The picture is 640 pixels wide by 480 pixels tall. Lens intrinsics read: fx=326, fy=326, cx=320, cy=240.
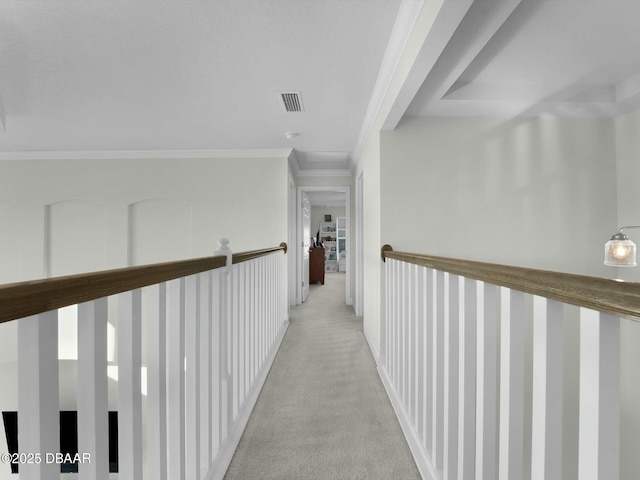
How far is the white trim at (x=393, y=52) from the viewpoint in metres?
1.60

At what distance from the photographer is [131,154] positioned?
4.31m

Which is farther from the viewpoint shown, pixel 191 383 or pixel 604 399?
pixel 191 383

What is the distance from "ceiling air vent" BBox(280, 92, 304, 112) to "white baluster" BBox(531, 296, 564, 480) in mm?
2479

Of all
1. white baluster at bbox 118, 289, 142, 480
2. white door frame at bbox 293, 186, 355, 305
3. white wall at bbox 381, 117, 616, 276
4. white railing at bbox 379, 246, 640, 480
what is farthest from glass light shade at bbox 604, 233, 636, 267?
white door frame at bbox 293, 186, 355, 305

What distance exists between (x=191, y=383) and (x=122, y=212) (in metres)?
4.02

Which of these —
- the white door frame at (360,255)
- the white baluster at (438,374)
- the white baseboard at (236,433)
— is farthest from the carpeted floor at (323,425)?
the white door frame at (360,255)

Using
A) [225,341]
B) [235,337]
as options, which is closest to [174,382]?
[225,341]

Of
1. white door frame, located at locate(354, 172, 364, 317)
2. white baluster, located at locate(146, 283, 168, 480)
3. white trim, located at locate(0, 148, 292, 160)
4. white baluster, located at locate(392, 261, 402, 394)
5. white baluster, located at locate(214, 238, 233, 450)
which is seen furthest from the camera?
white door frame, located at locate(354, 172, 364, 317)

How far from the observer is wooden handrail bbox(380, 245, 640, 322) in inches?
17.5

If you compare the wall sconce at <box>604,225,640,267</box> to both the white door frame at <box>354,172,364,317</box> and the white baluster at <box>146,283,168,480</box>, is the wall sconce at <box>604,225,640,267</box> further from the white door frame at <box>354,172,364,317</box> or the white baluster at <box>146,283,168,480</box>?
the white baluster at <box>146,283,168,480</box>

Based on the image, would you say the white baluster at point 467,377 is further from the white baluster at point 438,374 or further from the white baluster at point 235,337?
the white baluster at point 235,337

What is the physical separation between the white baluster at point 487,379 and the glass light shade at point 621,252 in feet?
6.37

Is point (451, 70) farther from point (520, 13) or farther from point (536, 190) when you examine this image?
point (536, 190)

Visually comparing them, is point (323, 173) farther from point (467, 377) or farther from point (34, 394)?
point (34, 394)
